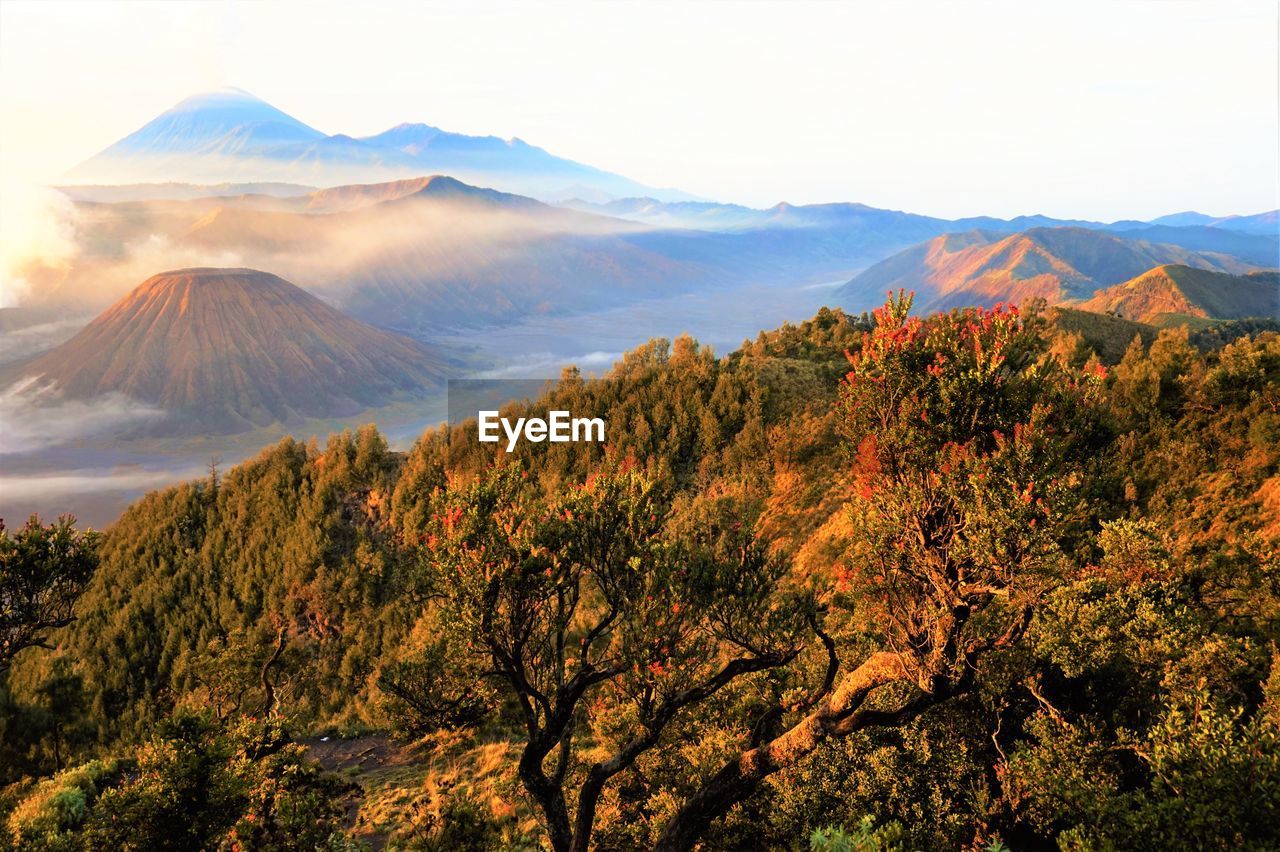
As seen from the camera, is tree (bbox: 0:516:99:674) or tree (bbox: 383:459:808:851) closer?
tree (bbox: 383:459:808:851)

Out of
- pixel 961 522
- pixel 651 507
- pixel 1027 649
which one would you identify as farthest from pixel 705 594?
pixel 1027 649

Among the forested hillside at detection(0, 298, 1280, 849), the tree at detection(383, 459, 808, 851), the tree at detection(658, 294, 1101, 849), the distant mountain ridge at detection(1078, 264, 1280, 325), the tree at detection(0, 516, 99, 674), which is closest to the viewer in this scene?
the tree at detection(658, 294, 1101, 849)

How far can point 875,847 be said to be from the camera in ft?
30.0

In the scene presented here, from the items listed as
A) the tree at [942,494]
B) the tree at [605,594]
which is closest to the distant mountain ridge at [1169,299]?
the tree at [942,494]

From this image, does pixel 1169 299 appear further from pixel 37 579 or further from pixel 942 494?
pixel 37 579

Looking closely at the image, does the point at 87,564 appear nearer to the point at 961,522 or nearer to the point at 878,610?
the point at 878,610

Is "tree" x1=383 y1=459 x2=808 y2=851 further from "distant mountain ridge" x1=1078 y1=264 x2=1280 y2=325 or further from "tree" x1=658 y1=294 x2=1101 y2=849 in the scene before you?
"distant mountain ridge" x1=1078 y1=264 x2=1280 y2=325

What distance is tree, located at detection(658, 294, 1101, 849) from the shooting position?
450 inches

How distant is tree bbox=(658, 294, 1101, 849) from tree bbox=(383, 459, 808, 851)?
2.00 metres

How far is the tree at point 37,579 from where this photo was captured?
58.2 feet

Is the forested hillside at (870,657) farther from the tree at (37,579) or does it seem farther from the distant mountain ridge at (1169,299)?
the distant mountain ridge at (1169,299)

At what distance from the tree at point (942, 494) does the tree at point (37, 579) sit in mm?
19189

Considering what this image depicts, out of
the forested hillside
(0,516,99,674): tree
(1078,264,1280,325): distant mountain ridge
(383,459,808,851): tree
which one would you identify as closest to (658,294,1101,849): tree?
the forested hillside

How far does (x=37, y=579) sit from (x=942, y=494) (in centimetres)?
2495
